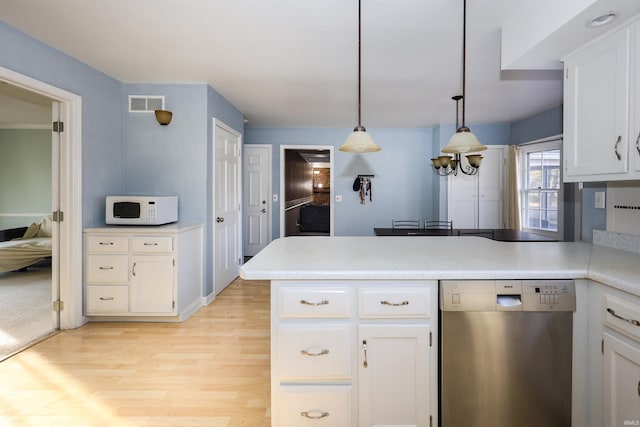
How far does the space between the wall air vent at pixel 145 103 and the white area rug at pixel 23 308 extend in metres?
2.26

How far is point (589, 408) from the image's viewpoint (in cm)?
155

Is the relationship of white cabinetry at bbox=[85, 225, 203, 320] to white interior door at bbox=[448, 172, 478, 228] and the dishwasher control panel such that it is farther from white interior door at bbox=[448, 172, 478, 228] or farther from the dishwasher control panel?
white interior door at bbox=[448, 172, 478, 228]

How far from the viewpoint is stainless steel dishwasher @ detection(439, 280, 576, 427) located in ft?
5.02

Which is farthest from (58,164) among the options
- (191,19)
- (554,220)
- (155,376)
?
(554,220)

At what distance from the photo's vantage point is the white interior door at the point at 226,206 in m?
4.11

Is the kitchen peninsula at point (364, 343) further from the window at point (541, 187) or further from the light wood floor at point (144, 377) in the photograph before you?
the window at point (541, 187)

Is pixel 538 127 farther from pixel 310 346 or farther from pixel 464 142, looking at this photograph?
pixel 310 346

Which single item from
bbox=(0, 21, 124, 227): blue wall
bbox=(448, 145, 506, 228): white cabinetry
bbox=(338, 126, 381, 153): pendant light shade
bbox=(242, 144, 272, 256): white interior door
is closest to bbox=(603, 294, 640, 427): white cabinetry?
bbox=(338, 126, 381, 153): pendant light shade

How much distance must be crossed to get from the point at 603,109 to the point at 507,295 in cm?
111

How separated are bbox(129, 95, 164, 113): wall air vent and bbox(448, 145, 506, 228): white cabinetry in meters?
4.40

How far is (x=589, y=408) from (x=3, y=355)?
3725 mm

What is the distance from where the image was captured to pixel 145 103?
3.75 m

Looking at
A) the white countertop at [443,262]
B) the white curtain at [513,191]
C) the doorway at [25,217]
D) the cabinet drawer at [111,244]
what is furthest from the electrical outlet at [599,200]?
the doorway at [25,217]

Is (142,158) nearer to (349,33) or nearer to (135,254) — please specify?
(135,254)
